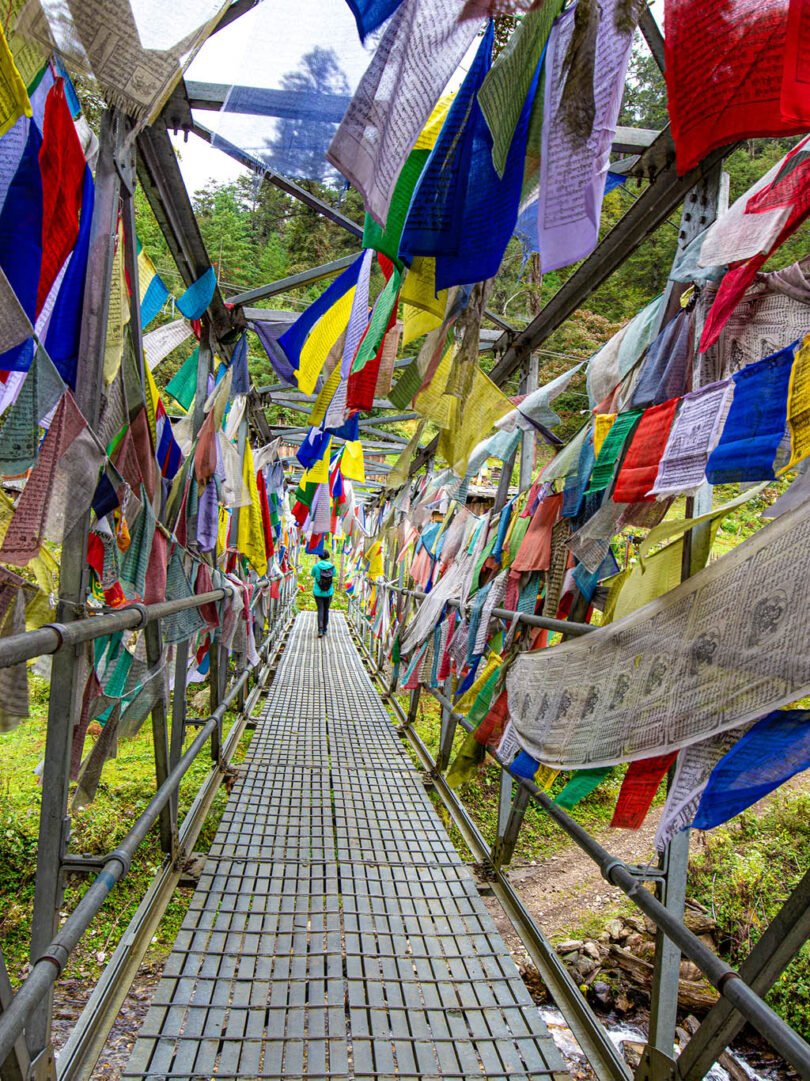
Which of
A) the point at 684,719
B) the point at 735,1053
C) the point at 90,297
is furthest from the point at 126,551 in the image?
the point at 735,1053

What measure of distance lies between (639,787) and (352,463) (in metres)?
5.19

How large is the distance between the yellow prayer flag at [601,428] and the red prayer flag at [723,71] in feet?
2.86

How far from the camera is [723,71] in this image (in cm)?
111

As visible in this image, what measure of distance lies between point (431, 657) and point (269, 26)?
3464mm

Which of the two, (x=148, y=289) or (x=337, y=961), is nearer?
(x=337, y=961)

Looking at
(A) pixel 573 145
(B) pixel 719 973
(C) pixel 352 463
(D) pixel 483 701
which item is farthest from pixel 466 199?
(C) pixel 352 463

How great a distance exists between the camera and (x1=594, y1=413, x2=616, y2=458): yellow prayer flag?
1972mm

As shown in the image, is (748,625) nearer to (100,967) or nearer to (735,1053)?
(735,1053)

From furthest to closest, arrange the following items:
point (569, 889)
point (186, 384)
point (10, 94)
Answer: point (569, 889) → point (186, 384) → point (10, 94)

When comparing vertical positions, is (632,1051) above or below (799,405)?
below

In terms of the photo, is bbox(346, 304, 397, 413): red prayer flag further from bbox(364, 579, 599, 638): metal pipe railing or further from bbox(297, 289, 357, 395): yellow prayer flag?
bbox(364, 579, 599, 638): metal pipe railing

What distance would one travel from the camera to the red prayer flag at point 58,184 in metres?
1.30

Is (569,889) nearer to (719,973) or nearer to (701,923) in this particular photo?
(701,923)

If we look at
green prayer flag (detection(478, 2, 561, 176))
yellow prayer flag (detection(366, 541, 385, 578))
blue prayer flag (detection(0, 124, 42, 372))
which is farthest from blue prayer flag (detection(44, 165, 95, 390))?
yellow prayer flag (detection(366, 541, 385, 578))
